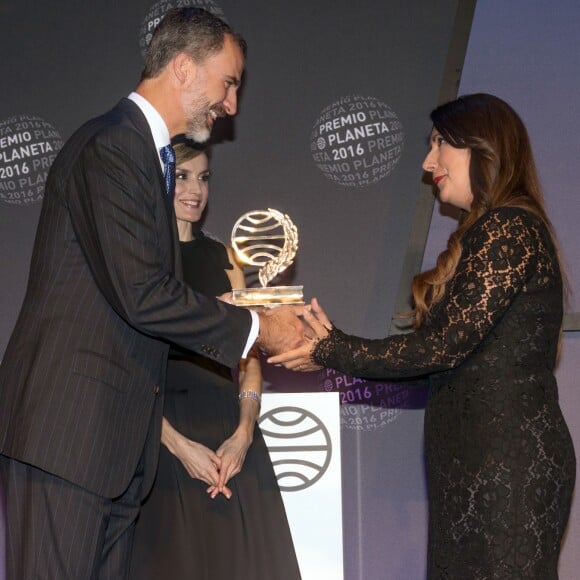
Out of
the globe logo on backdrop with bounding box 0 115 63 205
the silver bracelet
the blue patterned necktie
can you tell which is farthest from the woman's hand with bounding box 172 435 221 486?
the globe logo on backdrop with bounding box 0 115 63 205

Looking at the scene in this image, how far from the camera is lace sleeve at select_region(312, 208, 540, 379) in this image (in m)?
2.36

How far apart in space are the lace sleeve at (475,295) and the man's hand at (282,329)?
14.1 inches

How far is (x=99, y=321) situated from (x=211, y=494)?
38.1 inches

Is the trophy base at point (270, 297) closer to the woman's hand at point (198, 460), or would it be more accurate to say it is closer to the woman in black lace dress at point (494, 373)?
the woman in black lace dress at point (494, 373)

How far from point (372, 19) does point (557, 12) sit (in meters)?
0.86

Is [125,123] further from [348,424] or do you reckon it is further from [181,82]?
[348,424]

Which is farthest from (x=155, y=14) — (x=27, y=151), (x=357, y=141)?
(x=357, y=141)

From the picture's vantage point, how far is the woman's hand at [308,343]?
9.00 feet

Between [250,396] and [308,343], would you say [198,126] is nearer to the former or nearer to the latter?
[308,343]

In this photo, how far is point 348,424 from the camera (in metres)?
4.04

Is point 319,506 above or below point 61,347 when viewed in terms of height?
→ below

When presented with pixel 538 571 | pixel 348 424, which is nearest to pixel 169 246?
pixel 538 571

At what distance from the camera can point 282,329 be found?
276 centimetres

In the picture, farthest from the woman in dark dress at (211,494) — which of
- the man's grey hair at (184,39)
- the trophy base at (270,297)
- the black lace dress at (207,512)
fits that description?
the man's grey hair at (184,39)
